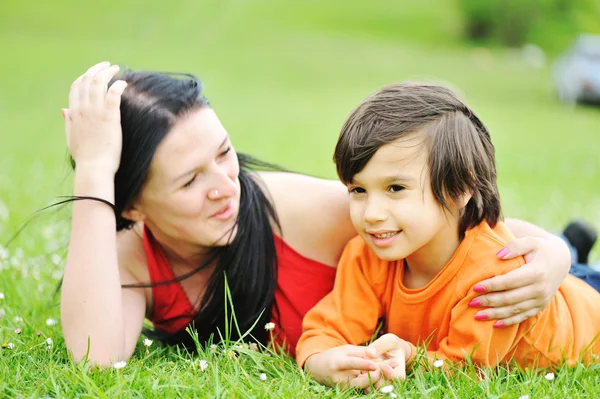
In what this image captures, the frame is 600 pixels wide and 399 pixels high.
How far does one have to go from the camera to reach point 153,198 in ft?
11.6

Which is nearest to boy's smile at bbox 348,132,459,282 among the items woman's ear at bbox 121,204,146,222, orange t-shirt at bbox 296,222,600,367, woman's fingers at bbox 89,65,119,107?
orange t-shirt at bbox 296,222,600,367

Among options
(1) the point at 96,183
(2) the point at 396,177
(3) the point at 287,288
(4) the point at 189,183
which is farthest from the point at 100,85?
(2) the point at 396,177

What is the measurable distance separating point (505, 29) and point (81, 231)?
122 feet

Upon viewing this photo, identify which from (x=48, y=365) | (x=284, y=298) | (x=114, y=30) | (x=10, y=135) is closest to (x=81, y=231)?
(x=48, y=365)

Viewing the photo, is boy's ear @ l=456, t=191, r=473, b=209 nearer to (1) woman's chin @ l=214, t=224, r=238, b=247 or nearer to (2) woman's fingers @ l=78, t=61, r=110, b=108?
(1) woman's chin @ l=214, t=224, r=238, b=247

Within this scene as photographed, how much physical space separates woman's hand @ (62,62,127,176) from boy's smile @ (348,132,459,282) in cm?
111

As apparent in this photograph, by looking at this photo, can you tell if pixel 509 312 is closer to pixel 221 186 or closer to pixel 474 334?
pixel 474 334

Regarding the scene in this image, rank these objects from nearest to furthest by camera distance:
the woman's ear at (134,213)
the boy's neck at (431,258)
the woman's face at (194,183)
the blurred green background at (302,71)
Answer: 1. the boy's neck at (431,258)
2. the woman's face at (194,183)
3. the woman's ear at (134,213)
4. the blurred green background at (302,71)

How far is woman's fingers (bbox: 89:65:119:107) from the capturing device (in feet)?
11.4

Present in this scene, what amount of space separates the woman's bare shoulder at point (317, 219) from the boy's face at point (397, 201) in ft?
2.14

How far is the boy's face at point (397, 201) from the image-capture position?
10.1ft

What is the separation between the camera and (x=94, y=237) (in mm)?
3443

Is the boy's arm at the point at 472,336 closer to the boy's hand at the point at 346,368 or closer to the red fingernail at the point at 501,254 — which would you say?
the red fingernail at the point at 501,254

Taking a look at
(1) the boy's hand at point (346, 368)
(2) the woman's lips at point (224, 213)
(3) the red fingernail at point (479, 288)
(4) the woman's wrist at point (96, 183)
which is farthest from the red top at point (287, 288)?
(3) the red fingernail at point (479, 288)
